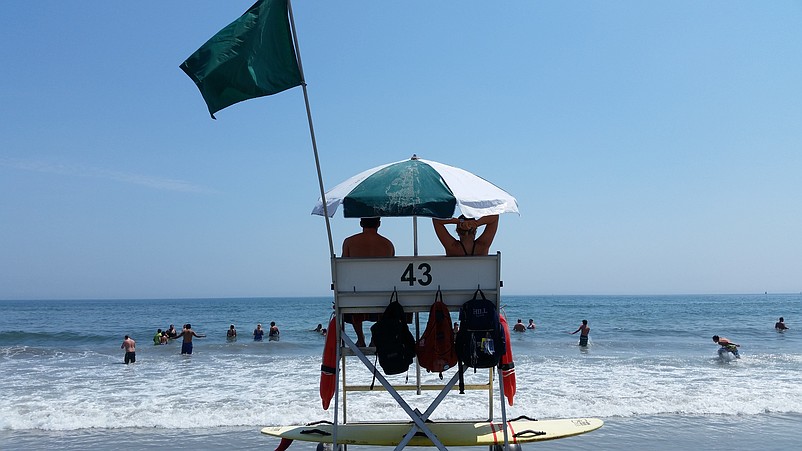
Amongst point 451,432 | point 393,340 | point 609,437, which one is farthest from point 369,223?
point 609,437

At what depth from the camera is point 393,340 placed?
5.18 m

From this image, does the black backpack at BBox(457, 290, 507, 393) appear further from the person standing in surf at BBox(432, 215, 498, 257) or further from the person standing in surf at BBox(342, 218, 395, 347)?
the person standing in surf at BBox(342, 218, 395, 347)

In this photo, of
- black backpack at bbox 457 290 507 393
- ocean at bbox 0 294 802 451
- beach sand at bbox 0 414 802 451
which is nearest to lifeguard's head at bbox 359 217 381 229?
black backpack at bbox 457 290 507 393

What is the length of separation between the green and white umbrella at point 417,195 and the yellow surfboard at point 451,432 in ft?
6.68

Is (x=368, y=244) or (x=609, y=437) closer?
(x=368, y=244)

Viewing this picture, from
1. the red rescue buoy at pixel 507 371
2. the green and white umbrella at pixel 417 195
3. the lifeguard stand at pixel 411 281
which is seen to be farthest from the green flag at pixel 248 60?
the red rescue buoy at pixel 507 371

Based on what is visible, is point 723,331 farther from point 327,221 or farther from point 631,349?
point 327,221

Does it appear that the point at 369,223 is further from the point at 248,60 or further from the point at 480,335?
the point at 248,60

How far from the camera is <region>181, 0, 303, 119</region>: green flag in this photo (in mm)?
5195

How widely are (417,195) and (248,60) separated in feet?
5.62

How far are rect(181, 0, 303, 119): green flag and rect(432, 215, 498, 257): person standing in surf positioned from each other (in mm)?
1791

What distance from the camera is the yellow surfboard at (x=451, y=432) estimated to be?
5.78m

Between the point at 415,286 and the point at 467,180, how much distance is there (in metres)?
1.01

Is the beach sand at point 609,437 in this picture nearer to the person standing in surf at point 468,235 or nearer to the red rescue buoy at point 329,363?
the red rescue buoy at point 329,363
